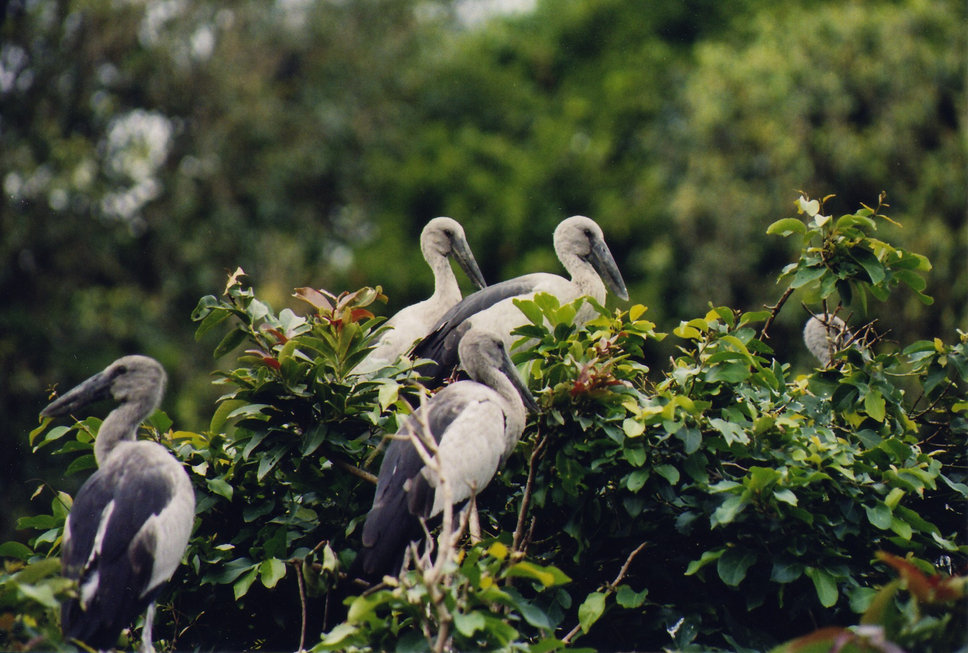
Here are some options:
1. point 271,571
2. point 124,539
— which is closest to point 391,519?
point 271,571

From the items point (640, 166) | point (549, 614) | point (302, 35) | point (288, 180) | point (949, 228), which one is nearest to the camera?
point (549, 614)

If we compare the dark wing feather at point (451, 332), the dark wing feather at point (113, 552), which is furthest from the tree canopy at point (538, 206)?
the dark wing feather at point (451, 332)

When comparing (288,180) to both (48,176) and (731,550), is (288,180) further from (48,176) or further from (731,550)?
(731,550)

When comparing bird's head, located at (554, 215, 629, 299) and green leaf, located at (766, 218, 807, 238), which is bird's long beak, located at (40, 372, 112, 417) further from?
green leaf, located at (766, 218, 807, 238)

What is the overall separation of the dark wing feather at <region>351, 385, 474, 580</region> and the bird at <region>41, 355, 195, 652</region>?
731 mm

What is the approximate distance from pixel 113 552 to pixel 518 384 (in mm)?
1890

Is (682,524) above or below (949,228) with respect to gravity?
above

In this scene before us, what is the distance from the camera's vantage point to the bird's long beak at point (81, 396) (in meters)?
5.26

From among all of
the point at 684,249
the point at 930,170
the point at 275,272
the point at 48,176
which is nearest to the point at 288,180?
the point at 275,272

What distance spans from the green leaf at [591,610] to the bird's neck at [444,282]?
3.31m

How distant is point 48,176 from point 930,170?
12201mm

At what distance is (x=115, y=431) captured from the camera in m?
5.26

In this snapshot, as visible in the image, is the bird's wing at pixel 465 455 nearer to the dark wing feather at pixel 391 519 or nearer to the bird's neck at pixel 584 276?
the dark wing feather at pixel 391 519

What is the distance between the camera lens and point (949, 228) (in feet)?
47.5
